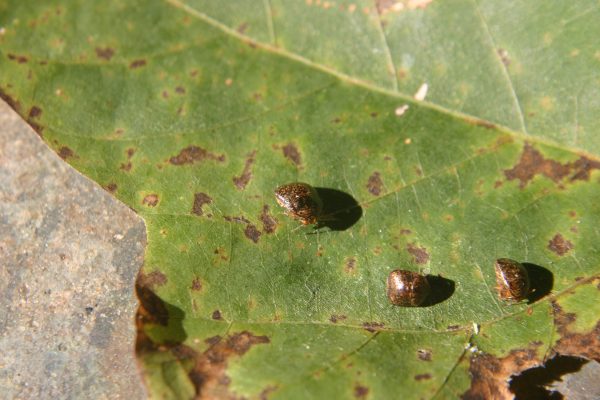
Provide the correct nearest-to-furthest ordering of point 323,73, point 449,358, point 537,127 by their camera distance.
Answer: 1. point 449,358
2. point 537,127
3. point 323,73

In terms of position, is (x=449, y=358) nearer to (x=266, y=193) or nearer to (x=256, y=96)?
(x=266, y=193)

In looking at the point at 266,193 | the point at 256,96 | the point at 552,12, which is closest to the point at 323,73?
the point at 256,96

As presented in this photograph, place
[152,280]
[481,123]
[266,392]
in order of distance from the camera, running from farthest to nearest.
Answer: [481,123], [152,280], [266,392]

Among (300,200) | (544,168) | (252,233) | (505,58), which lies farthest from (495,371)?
(505,58)

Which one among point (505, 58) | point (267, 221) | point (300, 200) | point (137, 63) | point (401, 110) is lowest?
point (267, 221)

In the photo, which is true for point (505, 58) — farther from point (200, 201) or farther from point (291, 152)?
point (200, 201)

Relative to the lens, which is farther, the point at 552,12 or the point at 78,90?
the point at 78,90

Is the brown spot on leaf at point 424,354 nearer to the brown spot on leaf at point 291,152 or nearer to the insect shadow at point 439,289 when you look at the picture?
the insect shadow at point 439,289
